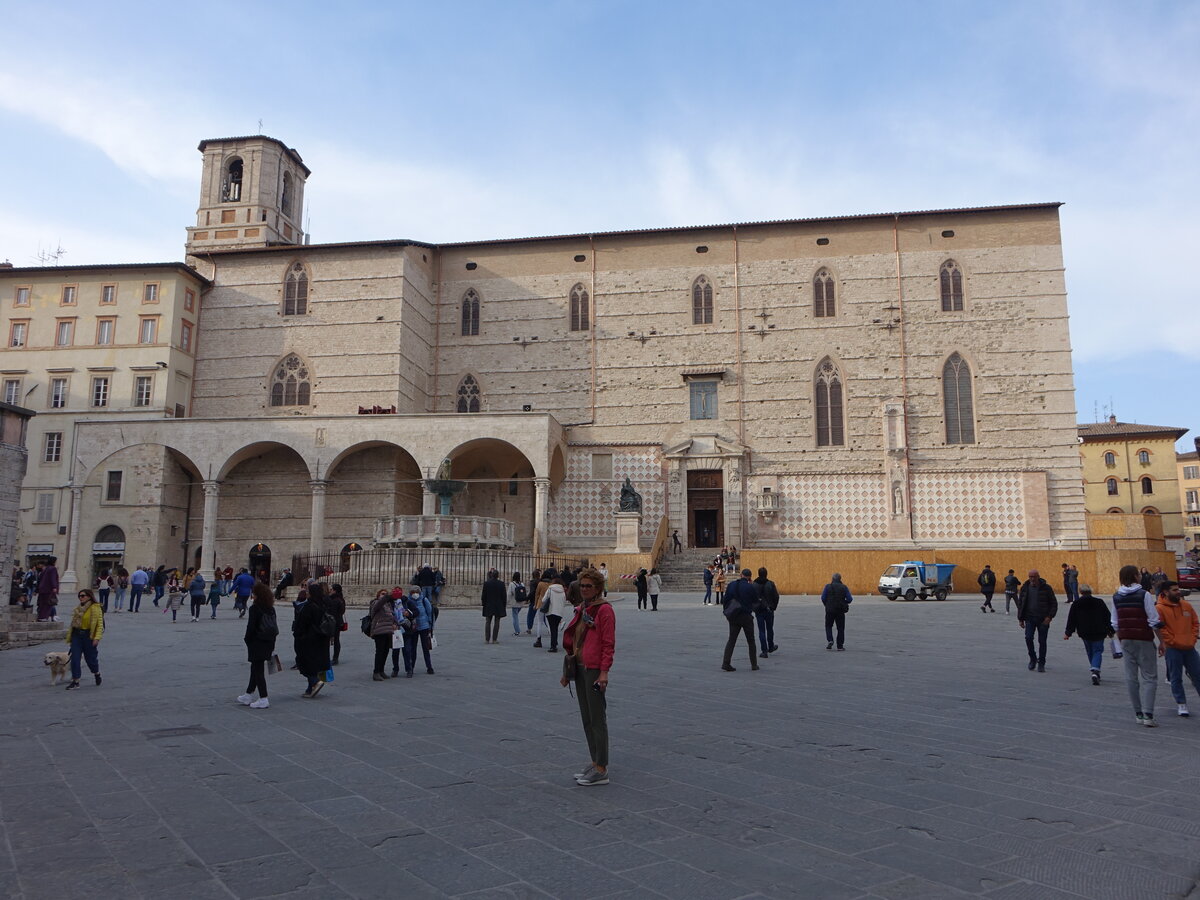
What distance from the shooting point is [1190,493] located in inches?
2717

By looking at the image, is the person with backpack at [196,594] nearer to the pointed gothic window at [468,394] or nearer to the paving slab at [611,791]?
the paving slab at [611,791]

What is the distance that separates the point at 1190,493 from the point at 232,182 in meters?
70.8

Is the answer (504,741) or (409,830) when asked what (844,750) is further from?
(409,830)

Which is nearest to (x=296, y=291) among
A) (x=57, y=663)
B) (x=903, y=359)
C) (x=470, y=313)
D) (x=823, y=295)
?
(x=470, y=313)

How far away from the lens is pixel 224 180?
41969 millimetres

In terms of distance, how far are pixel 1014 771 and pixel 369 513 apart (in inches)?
1221

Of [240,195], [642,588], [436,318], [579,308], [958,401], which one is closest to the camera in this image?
[642,588]

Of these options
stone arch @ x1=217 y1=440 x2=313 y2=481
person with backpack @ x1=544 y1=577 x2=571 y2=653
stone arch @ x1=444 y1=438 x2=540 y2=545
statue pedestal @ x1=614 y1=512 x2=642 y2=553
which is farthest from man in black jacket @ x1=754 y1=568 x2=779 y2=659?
stone arch @ x1=217 y1=440 x2=313 y2=481

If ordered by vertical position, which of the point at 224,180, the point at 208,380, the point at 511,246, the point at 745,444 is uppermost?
the point at 224,180

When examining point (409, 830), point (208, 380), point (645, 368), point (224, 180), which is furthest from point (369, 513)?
point (409, 830)

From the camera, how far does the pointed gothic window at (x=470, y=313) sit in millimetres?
37844

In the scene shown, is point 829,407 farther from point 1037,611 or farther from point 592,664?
point 592,664

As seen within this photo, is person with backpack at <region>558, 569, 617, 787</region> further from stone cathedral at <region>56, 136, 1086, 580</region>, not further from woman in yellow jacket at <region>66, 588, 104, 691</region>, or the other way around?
stone cathedral at <region>56, 136, 1086, 580</region>

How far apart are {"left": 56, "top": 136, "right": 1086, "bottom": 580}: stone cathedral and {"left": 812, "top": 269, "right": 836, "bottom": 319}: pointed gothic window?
12 cm
